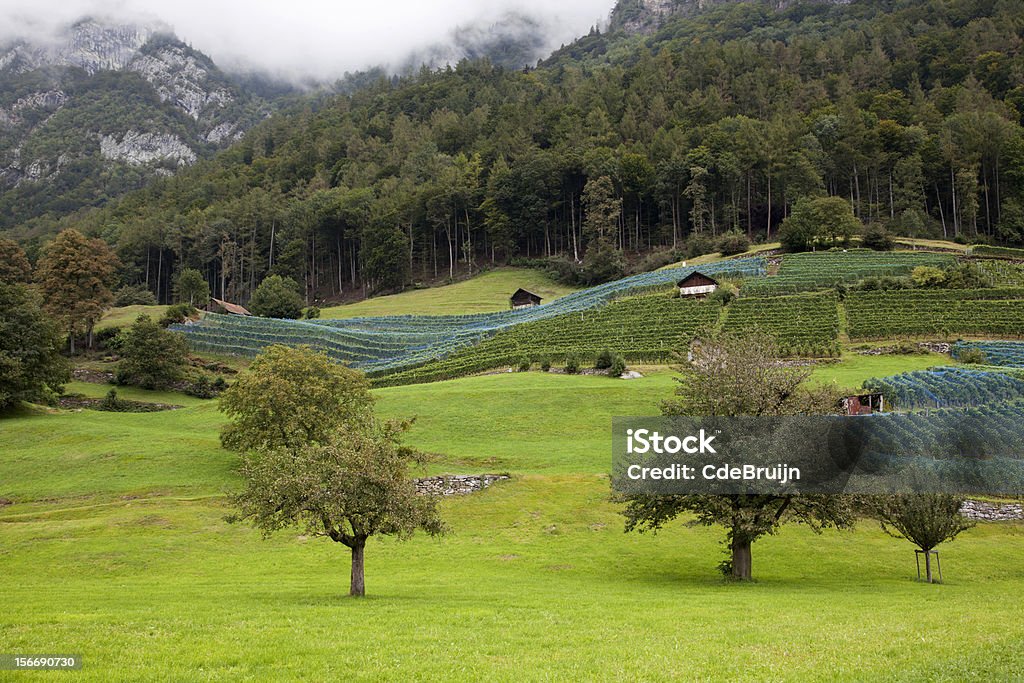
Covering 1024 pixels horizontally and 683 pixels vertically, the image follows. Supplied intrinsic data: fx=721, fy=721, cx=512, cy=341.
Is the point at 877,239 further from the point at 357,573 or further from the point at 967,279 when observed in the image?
the point at 357,573

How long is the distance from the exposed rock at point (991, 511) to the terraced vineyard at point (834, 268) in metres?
45.0

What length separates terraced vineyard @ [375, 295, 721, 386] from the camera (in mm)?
62875

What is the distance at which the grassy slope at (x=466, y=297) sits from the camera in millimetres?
98750

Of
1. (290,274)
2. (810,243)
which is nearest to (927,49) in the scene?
(810,243)

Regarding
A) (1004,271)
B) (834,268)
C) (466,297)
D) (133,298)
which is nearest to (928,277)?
(834,268)

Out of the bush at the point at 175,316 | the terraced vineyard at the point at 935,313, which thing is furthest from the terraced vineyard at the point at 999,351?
the bush at the point at 175,316

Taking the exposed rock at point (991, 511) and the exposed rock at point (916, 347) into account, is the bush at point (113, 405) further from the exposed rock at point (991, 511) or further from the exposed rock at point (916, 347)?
the exposed rock at point (916, 347)

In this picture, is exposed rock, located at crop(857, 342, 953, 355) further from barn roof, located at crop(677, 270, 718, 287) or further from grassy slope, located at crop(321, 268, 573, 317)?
grassy slope, located at crop(321, 268, 573, 317)

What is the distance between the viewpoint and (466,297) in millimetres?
105750

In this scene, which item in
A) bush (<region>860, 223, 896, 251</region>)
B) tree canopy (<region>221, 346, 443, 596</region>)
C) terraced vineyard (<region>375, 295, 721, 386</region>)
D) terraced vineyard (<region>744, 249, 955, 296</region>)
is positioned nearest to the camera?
tree canopy (<region>221, 346, 443, 596</region>)

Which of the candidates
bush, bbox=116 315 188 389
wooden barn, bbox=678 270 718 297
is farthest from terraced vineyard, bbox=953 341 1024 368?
bush, bbox=116 315 188 389

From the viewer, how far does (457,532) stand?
3148 centimetres

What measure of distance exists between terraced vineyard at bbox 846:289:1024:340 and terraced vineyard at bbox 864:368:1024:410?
14.8 m

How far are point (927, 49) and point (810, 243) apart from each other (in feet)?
307
